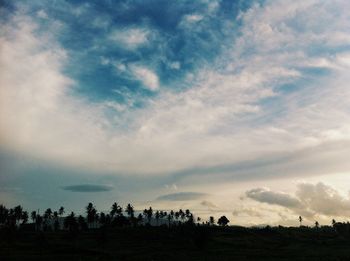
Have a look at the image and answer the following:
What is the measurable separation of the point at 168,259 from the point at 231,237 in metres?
91.9

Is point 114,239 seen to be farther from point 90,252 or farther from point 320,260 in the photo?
point 320,260

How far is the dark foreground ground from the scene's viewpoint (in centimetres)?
11244

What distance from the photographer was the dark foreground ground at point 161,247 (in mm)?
112438

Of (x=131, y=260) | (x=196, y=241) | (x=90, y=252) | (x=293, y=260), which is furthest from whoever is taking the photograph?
(x=196, y=241)

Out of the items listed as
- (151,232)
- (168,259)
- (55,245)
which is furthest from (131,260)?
(151,232)

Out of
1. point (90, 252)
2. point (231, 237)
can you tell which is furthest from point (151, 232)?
point (90, 252)

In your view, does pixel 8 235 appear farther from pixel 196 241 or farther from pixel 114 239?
pixel 196 241

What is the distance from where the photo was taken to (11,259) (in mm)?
98625

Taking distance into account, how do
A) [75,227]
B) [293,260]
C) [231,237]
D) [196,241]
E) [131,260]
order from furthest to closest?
[231,237]
[75,227]
[196,241]
[293,260]
[131,260]

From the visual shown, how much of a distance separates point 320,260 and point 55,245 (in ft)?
294

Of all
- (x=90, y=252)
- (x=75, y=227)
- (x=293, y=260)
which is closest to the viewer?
(x=293, y=260)

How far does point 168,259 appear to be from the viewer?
104188 mm

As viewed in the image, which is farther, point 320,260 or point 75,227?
point 75,227

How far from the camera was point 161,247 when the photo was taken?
14288 centimetres
